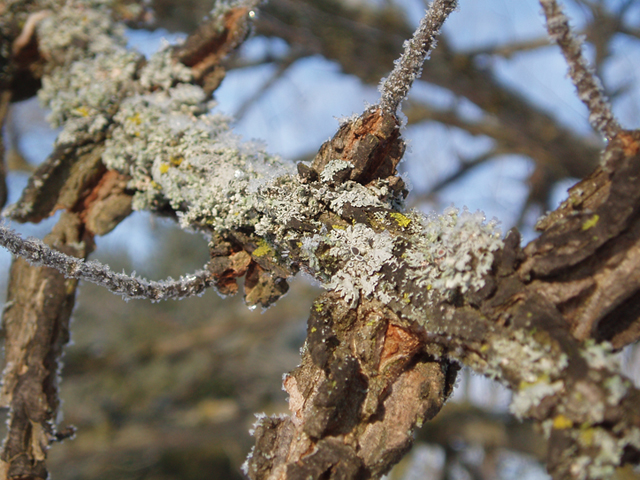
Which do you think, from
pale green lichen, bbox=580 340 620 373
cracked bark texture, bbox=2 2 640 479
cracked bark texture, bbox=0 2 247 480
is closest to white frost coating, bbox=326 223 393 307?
cracked bark texture, bbox=2 2 640 479

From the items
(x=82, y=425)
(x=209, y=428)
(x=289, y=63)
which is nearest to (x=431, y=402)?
(x=289, y=63)

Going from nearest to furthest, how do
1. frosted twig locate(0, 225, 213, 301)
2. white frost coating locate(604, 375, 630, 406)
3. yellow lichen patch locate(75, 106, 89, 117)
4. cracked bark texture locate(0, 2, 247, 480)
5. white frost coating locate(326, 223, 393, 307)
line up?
1. white frost coating locate(604, 375, 630, 406)
2. frosted twig locate(0, 225, 213, 301)
3. white frost coating locate(326, 223, 393, 307)
4. cracked bark texture locate(0, 2, 247, 480)
5. yellow lichen patch locate(75, 106, 89, 117)

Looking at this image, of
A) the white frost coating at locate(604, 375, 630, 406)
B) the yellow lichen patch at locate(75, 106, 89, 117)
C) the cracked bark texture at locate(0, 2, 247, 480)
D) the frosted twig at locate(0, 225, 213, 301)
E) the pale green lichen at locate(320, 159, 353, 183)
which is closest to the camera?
the white frost coating at locate(604, 375, 630, 406)

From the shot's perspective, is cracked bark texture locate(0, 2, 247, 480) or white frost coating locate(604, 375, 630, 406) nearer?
white frost coating locate(604, 375, 630, 406)

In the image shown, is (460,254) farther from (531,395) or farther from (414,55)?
(414,55)

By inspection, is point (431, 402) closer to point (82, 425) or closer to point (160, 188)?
point (160, 188)

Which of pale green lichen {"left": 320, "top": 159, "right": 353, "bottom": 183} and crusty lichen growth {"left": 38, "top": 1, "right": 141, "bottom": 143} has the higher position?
crusty lichen growth {"left": 38, "top": 1, "right": 141, "bottom": 143}

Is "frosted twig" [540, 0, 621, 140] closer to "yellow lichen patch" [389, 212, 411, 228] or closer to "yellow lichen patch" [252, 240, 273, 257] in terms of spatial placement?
"yellow lichen patch" [389, 212, 411, 228]
